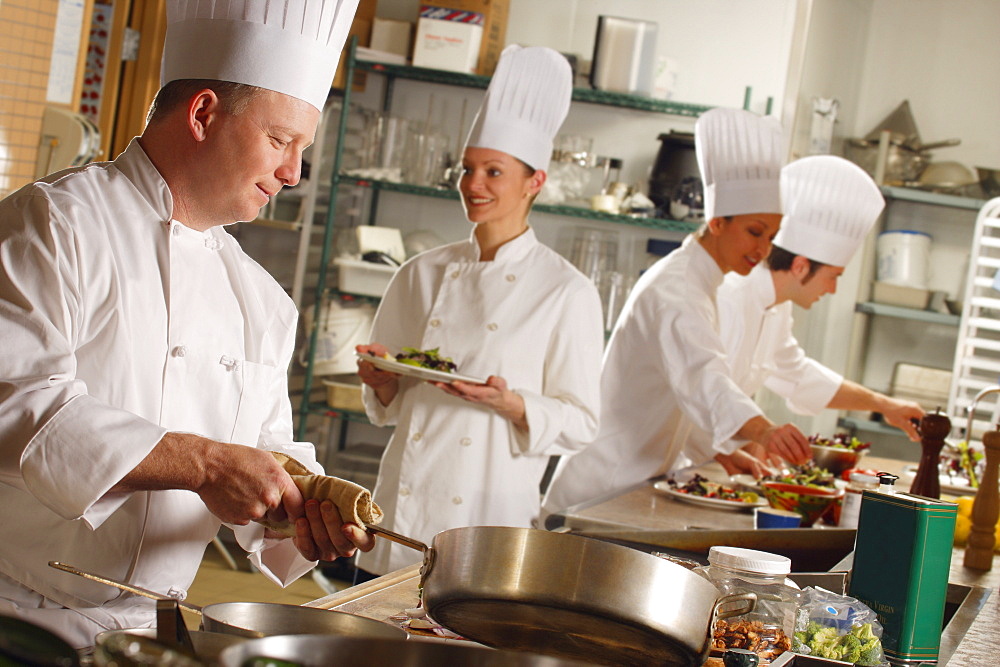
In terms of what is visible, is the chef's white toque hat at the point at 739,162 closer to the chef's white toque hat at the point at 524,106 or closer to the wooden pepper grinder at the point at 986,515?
the chef's white toque hat at the point at 524,106

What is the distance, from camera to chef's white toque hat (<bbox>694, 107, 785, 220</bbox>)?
3.43m

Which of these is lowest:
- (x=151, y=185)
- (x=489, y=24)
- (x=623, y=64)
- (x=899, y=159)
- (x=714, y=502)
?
(x=714, y=502)

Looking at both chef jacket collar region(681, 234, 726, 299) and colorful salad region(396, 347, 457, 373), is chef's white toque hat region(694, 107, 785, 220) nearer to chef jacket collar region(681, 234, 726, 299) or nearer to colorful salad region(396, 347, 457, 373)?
chef jacket collar region(681, 234, 726, 299)

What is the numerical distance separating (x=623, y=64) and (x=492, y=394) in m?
2.57

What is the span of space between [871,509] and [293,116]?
3.24ft

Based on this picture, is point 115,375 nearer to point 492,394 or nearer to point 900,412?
point 492,394

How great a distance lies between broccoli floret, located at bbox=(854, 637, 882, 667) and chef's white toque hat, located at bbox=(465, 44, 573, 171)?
1.88 m

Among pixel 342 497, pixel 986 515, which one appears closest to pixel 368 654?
pixel 342 497

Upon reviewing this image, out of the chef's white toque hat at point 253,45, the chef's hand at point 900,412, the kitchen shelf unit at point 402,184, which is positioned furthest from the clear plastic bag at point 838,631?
the kitchen shelf unit at point 402,184

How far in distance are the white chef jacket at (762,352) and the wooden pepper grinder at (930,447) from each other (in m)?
1.17

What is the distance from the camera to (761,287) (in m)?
3.77

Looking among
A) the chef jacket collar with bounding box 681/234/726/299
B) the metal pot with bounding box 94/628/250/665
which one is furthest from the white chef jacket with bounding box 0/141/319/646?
the chef jacket collar with bounding box 681/234/726/299

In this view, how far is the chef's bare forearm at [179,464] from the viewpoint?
4.17 feet

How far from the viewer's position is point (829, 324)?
17.6 feet
